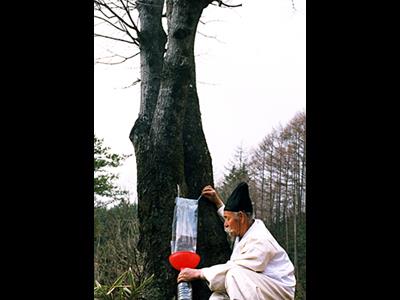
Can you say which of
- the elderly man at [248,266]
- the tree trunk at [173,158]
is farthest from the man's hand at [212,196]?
the elderly man at [248,266]

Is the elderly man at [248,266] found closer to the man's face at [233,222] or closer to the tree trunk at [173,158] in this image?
the man's face at [233,222]

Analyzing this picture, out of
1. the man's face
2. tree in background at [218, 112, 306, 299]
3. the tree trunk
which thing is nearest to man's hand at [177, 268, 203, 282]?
the tree trunk

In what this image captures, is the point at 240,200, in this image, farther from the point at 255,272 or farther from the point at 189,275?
the point at 189,275

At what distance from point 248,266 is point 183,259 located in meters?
0.43

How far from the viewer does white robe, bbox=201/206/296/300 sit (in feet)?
11.5

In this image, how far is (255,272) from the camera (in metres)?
3.53

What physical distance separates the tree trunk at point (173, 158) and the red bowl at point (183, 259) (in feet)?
0.55

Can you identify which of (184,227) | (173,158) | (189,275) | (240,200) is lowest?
(189,275)

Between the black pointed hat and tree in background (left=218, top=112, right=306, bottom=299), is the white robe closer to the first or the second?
the black pointed hat

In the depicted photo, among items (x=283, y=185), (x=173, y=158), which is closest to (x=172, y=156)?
(x=173, y=158)

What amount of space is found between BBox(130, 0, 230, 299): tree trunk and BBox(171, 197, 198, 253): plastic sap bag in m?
0.06
